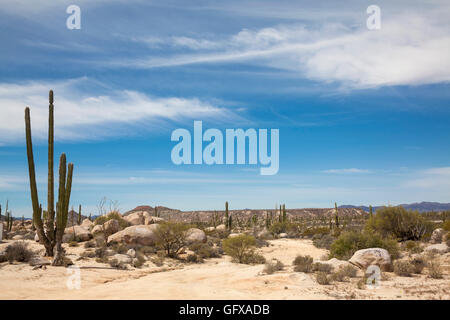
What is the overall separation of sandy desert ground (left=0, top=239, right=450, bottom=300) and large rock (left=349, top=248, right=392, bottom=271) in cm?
57

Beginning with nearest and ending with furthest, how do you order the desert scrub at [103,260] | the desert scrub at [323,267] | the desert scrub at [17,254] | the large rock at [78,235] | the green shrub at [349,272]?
1. the green shrub at [349,272]
2. the desert scrub at [323,267]
3. the desert scrub at [17,254]
4. the desert scrub at [103,260]
5. the large rock at [78,235]

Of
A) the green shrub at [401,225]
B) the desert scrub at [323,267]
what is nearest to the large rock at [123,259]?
the desert scrub at [323,267]

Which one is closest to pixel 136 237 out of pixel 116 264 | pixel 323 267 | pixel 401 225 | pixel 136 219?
pixel 116 264

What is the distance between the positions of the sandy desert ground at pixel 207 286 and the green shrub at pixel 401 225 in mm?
12946

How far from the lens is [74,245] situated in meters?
25.4

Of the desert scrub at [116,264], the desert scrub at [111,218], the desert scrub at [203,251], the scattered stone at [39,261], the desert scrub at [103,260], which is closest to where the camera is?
the scattered stone at [39,261]

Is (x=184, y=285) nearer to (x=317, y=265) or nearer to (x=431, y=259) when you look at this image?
(x=317, y=265)

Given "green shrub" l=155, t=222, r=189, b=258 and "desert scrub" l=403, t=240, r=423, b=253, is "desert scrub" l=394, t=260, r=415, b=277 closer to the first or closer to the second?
"desert scrub" l=403, t=240, r=423, b=253

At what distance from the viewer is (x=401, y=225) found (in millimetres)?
25469

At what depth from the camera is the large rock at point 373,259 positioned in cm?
1398

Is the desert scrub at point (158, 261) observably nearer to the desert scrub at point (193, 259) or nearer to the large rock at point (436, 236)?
the desert scrub at point (193, 259)

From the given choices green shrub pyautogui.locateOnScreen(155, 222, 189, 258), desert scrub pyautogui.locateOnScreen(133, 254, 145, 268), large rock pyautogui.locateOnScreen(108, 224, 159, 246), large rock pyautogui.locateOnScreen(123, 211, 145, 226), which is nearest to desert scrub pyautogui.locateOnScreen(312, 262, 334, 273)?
desert scrub pyautogui.locateOnScreen(133, 254, 145, 268)
